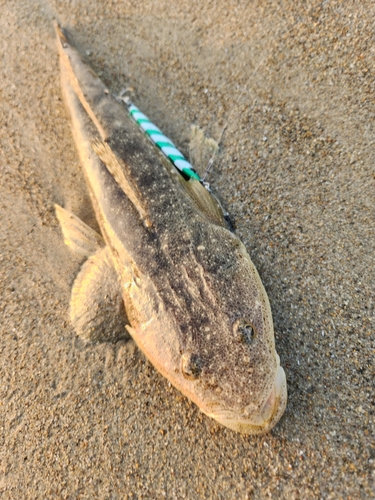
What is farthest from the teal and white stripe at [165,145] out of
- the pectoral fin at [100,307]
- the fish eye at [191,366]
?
the fish eye at [191,366]

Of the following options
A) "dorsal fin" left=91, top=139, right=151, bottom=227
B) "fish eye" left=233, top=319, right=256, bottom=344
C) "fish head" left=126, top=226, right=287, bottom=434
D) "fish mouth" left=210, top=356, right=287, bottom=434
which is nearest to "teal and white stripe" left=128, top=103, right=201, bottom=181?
"dorsal fin" left=91, top=139, right=151, bottom=227

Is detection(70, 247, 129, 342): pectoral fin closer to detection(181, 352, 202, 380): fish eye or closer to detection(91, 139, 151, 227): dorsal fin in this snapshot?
detection(91, 139, 151, 227): dorsal fin

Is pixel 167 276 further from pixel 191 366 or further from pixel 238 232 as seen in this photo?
pixel 238 232

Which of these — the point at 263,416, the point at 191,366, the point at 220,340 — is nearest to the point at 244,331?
the point at 220,340

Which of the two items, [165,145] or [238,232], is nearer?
[238,232]

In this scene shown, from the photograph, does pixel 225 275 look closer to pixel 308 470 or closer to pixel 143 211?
pixel 143 211

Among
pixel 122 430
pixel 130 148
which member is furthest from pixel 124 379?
pixel 130 148
